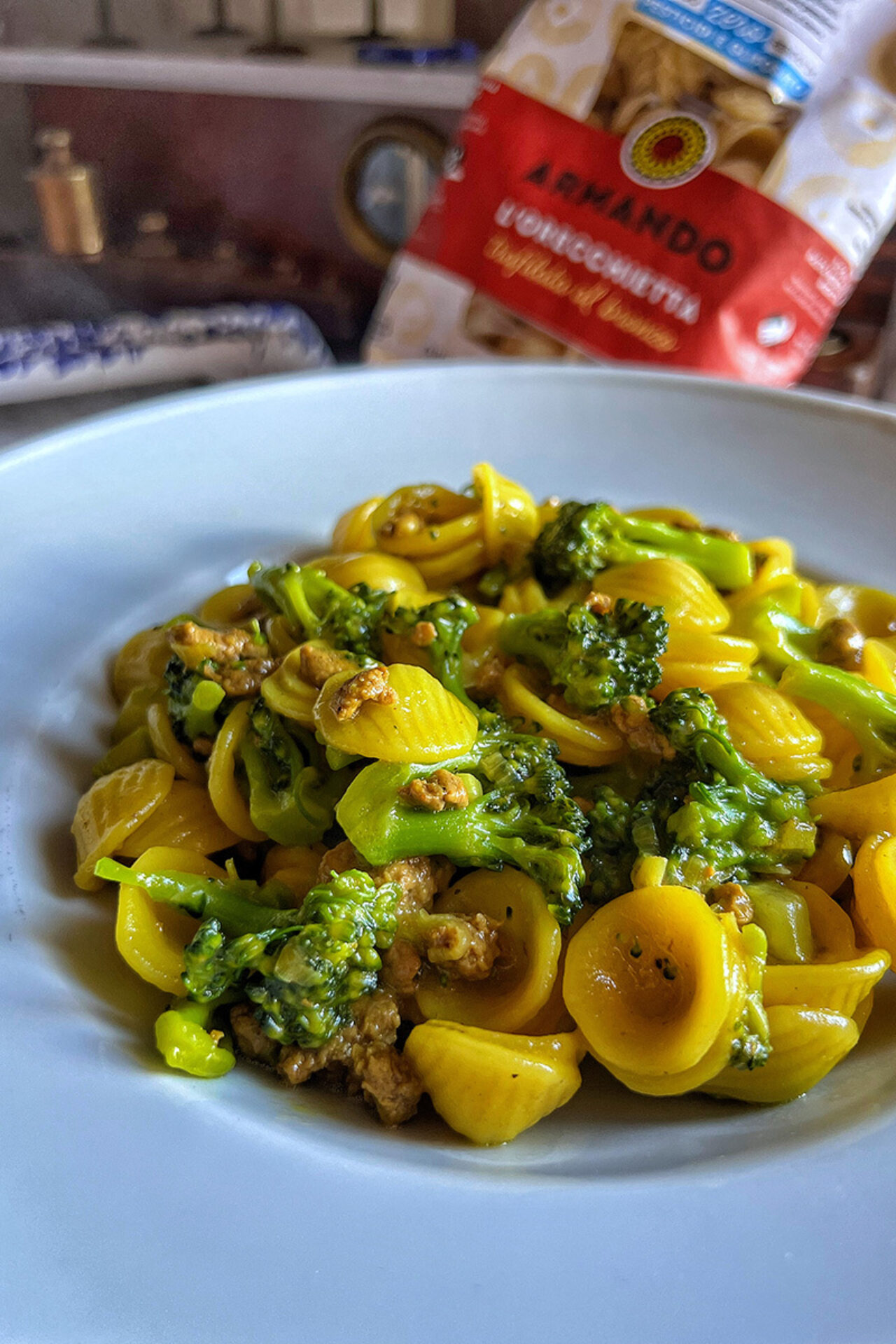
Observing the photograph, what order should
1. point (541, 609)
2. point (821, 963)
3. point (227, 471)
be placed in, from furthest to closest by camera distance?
point (227, 471) → point (541, 609) → point (821, 963)

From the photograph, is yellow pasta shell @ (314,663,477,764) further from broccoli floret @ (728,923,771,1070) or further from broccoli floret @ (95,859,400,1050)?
broccoli floret @ (728,923,771,1070)

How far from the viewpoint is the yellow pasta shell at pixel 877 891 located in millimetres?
1529

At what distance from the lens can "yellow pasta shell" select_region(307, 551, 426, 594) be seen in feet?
6.77

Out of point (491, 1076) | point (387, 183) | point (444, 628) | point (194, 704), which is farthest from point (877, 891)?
point (387, 183)

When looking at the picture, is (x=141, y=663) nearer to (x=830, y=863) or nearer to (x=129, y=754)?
(x=129, y=754)

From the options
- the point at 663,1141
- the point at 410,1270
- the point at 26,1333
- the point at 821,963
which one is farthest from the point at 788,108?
the point at 26,1333

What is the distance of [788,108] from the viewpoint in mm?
2779

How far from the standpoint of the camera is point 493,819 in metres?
1.59

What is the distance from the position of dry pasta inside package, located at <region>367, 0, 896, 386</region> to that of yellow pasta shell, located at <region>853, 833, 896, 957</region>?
178 centimetres

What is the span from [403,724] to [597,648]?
0.37 m

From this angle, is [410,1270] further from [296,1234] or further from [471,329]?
[471,329]

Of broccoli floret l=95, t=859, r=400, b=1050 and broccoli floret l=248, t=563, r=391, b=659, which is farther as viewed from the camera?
broccoli floret l=248, t=563, r=391, b=659

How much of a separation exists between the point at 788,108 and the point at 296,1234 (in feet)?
9.13

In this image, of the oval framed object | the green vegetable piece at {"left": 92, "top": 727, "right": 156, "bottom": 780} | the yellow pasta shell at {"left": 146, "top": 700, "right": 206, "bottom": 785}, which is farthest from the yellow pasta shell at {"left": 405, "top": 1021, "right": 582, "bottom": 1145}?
the oval framed object
